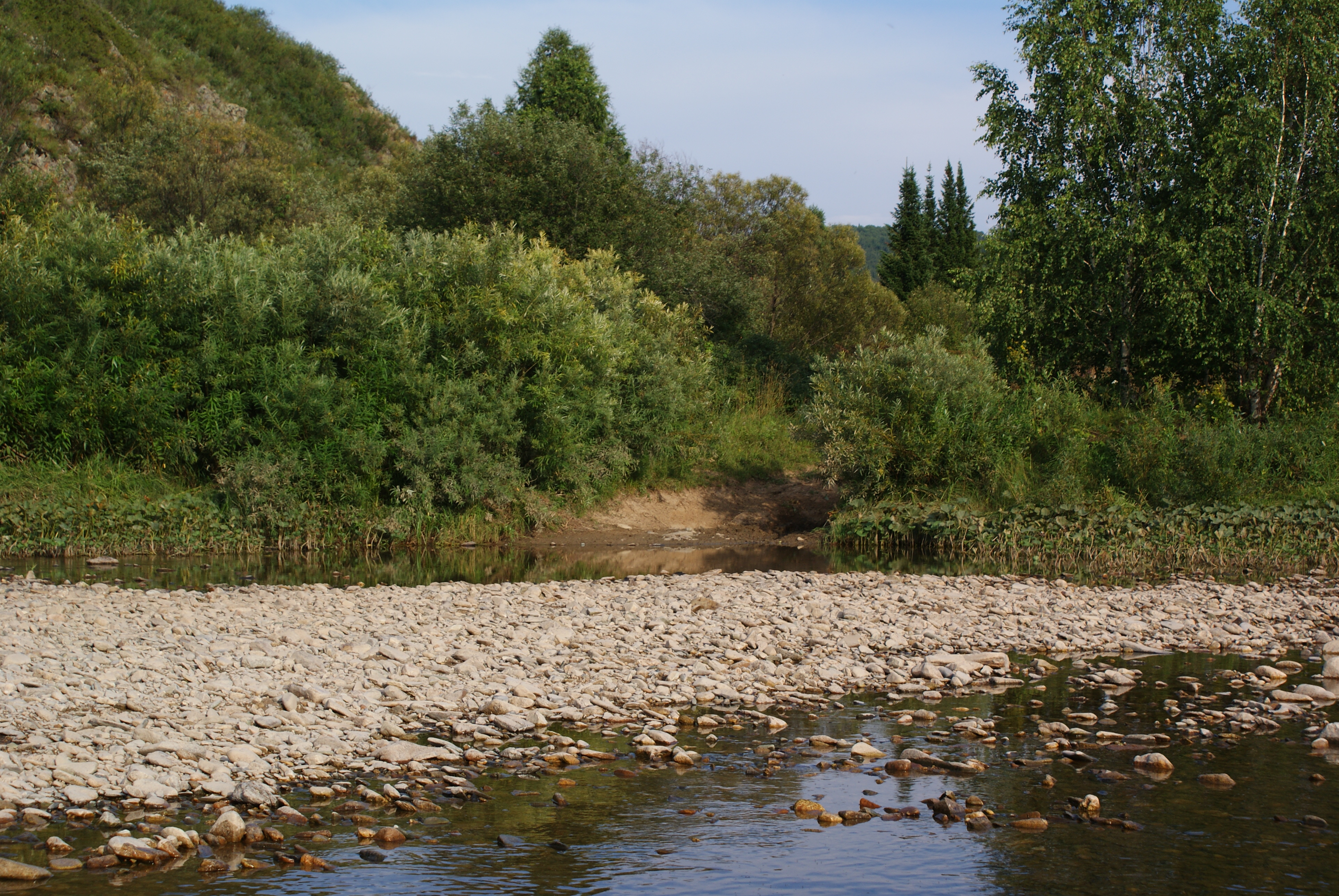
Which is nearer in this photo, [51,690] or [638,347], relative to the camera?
[51,690]

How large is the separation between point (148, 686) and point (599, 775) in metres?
3.96

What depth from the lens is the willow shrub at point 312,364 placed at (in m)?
18.5

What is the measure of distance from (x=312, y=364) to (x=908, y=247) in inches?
2019

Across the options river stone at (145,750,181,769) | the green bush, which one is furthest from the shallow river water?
the green bush

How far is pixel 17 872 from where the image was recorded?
5.06m

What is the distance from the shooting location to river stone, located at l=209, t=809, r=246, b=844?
565 centimetres

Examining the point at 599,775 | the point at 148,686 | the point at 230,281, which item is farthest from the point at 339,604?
the point at 230,281

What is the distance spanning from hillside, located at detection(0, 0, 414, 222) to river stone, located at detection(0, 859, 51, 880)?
103ft

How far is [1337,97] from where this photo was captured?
21.4 metres

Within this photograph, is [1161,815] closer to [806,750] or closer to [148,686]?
[806,750]

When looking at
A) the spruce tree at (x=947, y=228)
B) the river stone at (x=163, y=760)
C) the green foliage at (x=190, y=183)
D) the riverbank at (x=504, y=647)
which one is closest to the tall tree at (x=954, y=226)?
the spruce tree at (x=947, y=228)

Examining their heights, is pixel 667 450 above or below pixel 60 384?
below

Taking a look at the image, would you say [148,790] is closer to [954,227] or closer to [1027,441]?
[1027,441]

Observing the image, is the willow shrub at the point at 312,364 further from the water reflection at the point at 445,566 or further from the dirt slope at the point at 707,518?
the water reflection at the point at 445,566
